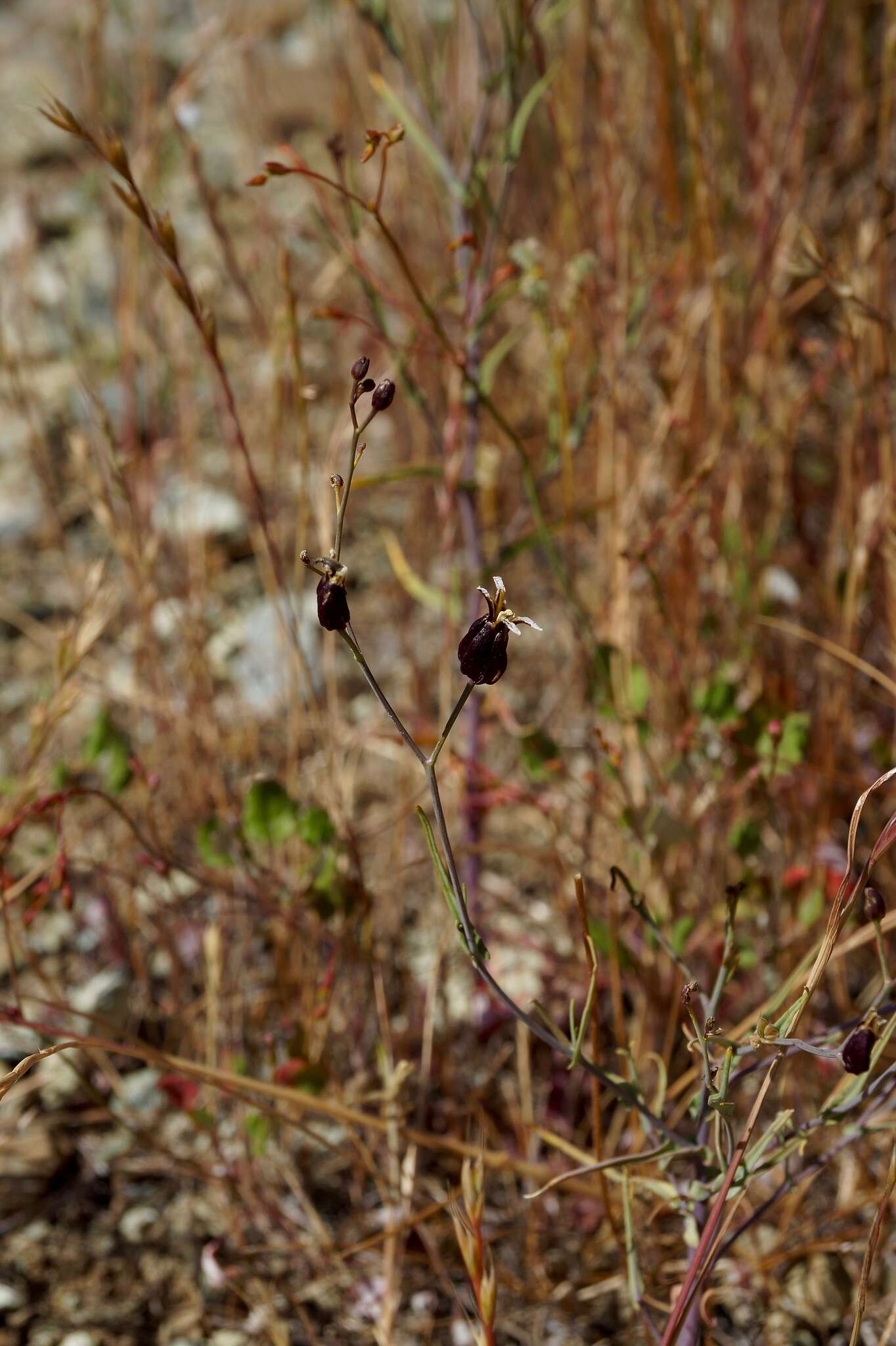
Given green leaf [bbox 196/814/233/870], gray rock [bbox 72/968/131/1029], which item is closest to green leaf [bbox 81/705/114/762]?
green leaf [bbox 196/814/233/870]

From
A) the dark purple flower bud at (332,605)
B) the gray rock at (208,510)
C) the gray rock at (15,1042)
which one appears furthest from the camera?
the gray rock at (208,510)

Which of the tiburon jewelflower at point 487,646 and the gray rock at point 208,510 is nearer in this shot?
the tiburon jewelflower at point 487,646

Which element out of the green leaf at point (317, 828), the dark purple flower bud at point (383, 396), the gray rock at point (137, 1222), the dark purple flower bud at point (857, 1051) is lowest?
the gray rock at point (137, 1222)

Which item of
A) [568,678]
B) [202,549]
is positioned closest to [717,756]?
[568,678]

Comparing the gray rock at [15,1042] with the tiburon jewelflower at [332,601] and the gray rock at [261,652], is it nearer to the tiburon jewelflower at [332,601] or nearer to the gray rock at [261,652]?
the gray rock at [261,652]

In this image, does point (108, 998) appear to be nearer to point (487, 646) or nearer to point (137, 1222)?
point (137, 1222)

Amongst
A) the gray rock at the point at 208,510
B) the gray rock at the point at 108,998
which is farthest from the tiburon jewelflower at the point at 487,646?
the gray rock at the point at 208,510

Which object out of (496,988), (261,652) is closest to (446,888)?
(496,988)
